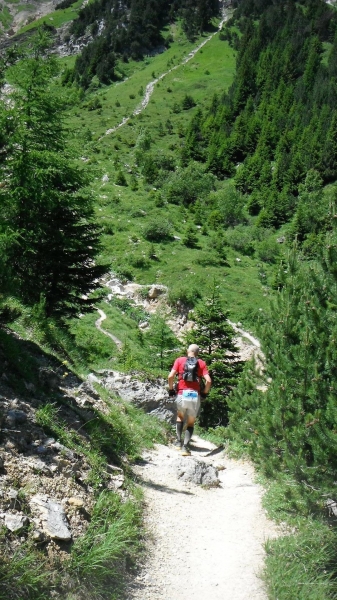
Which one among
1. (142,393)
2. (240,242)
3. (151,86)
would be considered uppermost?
(151,86)

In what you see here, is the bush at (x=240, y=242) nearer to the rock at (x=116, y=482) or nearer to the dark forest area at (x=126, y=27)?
the rock at (x=116, y=482)

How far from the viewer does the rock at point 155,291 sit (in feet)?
104

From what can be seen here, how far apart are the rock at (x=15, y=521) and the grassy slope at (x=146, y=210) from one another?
38.3 feet

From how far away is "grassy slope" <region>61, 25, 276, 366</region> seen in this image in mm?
32469

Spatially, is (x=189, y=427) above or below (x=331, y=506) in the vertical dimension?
below

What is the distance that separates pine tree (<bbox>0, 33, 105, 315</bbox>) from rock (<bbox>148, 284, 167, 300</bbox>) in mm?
16293

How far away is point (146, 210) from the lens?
1732 inches

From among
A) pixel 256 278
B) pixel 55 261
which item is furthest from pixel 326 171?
pixel 55 261

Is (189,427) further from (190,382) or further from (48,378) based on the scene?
(48,378)

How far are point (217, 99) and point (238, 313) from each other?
218ft

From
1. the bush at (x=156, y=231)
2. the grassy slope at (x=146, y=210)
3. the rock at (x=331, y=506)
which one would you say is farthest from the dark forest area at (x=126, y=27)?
the rock at (x=331, y=506)

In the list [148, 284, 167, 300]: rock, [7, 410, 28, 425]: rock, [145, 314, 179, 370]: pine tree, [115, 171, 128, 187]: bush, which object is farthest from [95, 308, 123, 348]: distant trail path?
[115, 171, 128, 187]: bush

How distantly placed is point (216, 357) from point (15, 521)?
15.5m

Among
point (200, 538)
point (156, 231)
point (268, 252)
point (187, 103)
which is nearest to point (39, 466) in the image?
point (200, 538)
